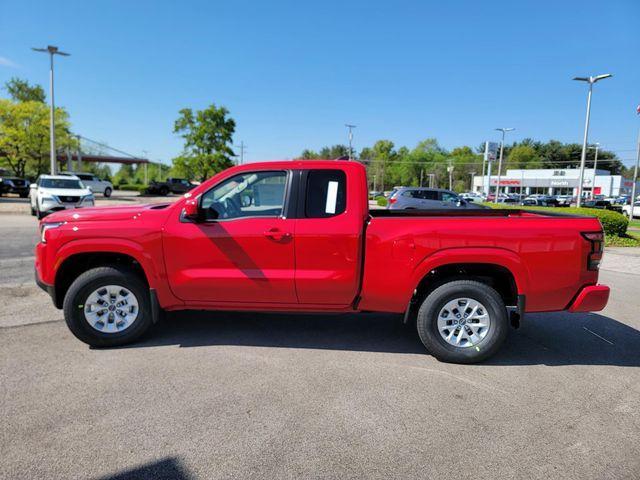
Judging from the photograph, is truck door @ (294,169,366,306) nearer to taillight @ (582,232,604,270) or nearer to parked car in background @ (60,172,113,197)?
taillight @ (582,232,604,270)

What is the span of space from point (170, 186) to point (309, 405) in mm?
43523

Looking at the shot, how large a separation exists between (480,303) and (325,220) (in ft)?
5.43

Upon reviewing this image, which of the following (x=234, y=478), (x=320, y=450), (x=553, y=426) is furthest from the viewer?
(x=553, y=426)

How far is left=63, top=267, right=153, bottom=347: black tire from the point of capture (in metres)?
4.35

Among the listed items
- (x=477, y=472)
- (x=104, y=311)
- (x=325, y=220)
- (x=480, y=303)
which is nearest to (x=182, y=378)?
(x=104, y=311)

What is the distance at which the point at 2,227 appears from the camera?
14.3m

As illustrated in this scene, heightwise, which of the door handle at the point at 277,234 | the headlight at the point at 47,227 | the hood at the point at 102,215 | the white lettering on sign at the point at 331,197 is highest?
the white lettering on sign at the point at 331,197

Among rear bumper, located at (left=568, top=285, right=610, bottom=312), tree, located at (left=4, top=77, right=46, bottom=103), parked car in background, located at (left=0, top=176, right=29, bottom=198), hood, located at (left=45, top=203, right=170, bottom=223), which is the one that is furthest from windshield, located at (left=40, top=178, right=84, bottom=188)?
tree, located at (left=4, top=77, right=46, bottom=103)

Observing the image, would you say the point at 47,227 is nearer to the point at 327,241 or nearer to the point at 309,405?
the point at 327,241

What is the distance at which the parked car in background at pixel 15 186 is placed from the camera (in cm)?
3121

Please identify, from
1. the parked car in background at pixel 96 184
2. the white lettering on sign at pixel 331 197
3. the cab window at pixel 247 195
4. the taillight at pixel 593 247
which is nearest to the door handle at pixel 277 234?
the cab window at pixel 247 195

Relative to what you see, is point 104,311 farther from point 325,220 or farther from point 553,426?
point 553,426

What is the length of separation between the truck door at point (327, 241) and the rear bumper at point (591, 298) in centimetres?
207

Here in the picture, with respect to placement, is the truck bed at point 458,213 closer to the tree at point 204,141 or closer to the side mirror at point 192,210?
the side mirror at point 192,210
